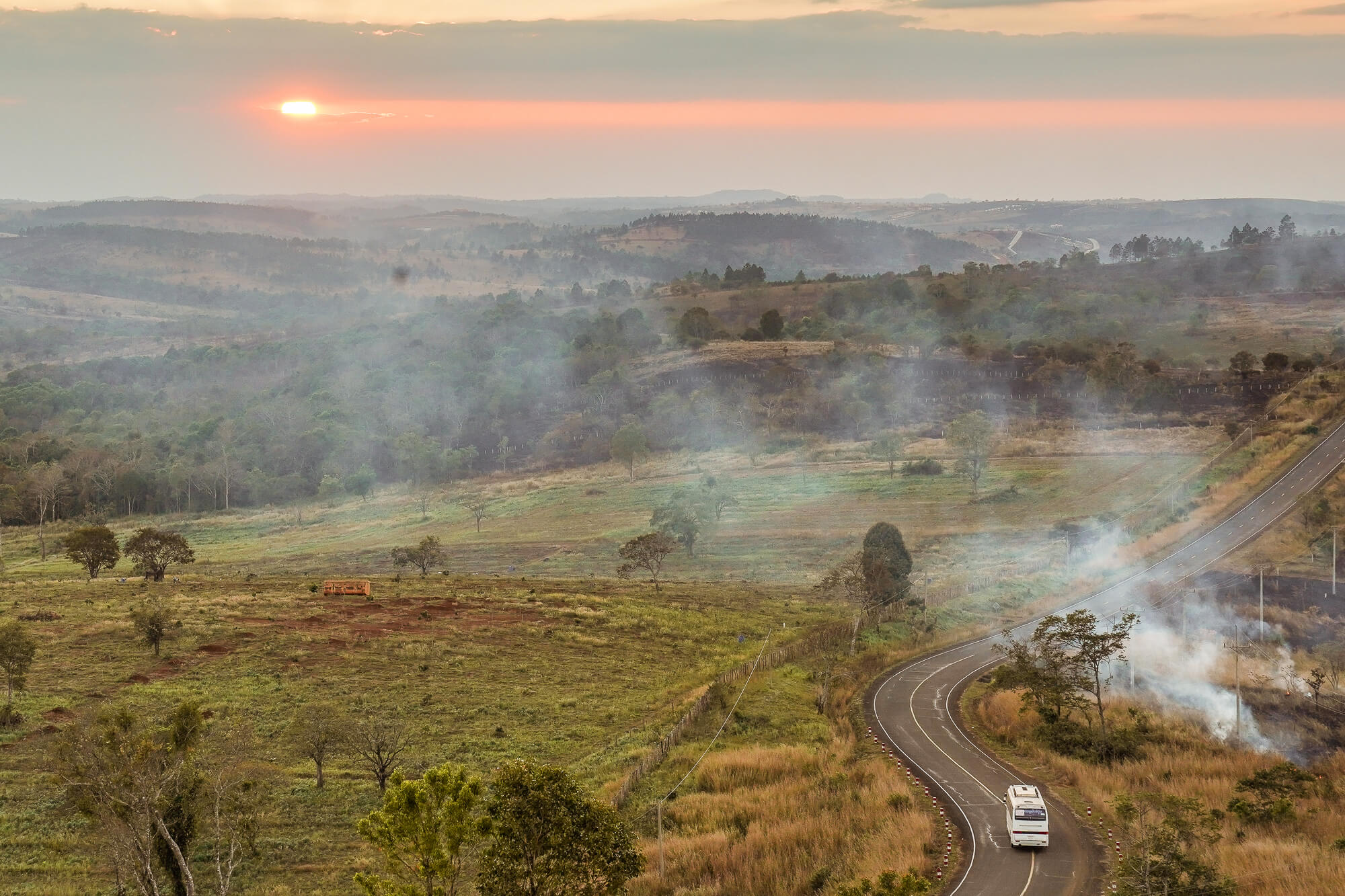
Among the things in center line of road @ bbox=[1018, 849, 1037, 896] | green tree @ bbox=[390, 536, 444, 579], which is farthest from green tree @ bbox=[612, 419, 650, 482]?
center line of road @ bbox=[1018, 849, 1037, 896]

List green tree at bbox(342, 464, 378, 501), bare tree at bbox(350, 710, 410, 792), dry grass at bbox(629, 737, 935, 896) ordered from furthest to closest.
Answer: green tree at bbox(342, 464, 378, 501) → bare tree at bbox(350, 710, 410, 792) → dry grass at bbox(629, 737, 935, 896)

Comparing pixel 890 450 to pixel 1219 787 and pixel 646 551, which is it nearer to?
pixel 646 551

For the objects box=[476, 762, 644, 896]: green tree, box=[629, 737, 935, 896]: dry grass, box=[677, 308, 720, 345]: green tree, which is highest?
box=[677, 308, 720, 345]: green tree

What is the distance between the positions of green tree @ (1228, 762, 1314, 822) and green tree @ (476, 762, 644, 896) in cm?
1972

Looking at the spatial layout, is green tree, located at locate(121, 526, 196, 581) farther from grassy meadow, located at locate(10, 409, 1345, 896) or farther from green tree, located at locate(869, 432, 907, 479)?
green tree, located at locate(869, 432, 907, 479)

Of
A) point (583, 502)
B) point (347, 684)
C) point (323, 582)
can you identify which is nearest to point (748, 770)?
point (347, 684)

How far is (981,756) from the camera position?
129 ft

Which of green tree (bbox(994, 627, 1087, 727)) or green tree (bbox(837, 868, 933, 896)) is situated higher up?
green tree (bbox(837, 868, 933, 896))

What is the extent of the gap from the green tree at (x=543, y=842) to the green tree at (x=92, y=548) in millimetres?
61688

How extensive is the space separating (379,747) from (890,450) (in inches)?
3314

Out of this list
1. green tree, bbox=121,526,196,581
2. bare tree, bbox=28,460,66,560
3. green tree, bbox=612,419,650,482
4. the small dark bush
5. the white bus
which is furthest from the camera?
green tree, bbox=612,419,650,482

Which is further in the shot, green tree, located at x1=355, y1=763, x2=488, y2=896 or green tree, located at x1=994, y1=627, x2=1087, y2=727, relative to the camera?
green tree, located at x1=994, y1=627, x2=1087, y2=727

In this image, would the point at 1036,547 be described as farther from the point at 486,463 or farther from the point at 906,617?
the point at 486,463

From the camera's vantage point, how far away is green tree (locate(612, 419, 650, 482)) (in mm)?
126125
